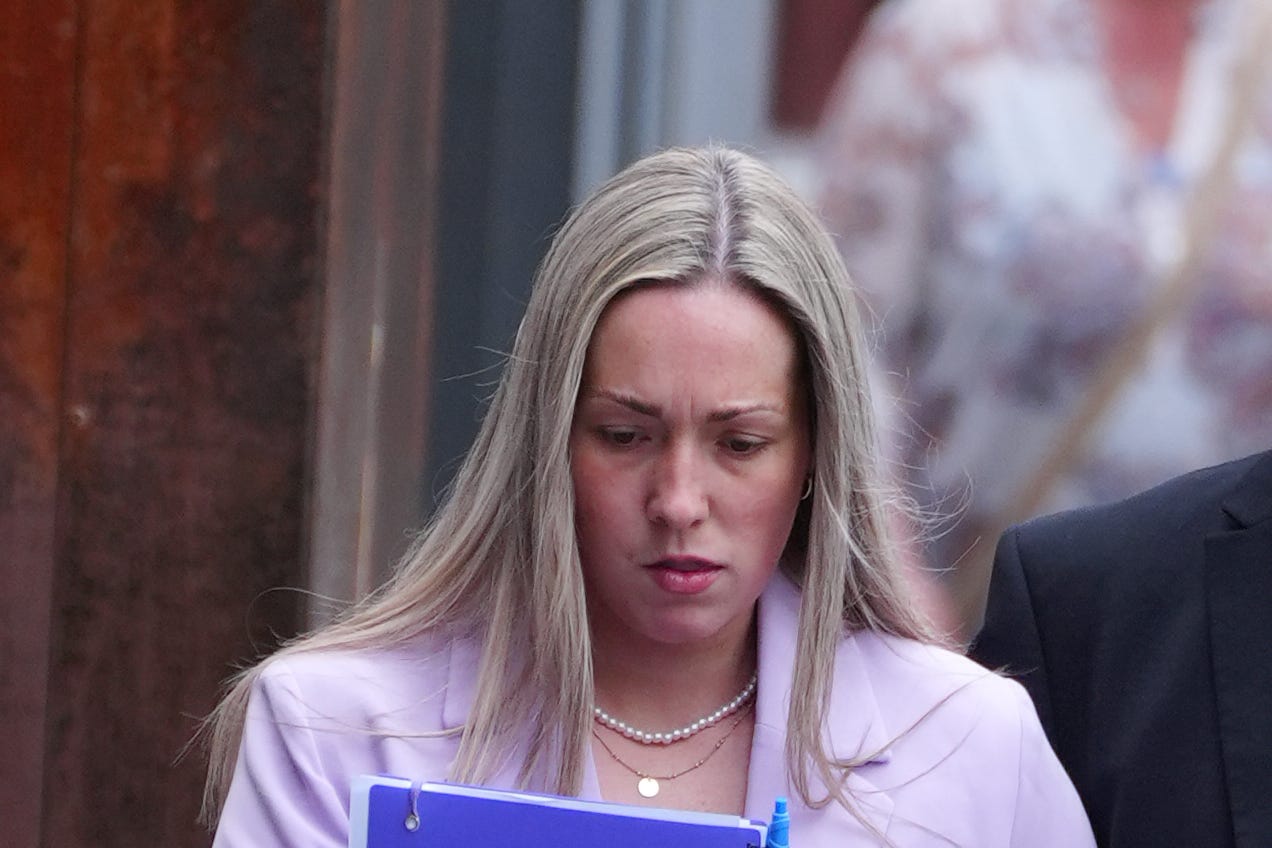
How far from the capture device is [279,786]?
2.87m

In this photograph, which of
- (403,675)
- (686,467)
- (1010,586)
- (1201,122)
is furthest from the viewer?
(1201,122)

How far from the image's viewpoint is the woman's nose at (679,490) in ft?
9.18

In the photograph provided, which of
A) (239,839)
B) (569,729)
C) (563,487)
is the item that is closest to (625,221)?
(563,487)

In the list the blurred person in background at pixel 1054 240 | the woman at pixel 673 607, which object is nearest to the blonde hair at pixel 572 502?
the woman at pixel 673 607

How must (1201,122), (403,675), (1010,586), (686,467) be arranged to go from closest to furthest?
(686,467) < (403,675) < (1010,586) < (1201,122)

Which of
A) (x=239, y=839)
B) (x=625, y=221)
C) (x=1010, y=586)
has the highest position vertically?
(x=625, y=221)

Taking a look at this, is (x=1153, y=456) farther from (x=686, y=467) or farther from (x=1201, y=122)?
(x=686, y=467)

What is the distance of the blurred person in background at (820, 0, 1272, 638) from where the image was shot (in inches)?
179

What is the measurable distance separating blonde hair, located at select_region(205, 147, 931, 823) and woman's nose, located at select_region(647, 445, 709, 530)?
13 cm

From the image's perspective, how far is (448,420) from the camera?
473 cm

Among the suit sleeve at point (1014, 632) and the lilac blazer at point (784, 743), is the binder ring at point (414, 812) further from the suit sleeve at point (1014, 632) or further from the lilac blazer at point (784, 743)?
the suit sleeve at point (1014, 632)

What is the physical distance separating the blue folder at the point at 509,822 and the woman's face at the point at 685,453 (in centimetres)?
40

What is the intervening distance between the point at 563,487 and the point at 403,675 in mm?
307

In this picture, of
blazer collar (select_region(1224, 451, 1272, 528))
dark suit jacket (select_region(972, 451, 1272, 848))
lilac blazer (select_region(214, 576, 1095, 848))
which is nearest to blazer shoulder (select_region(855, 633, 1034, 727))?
lilac blazer (select_region(214, 576, 1095, 848))
